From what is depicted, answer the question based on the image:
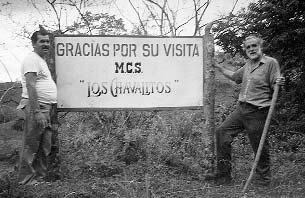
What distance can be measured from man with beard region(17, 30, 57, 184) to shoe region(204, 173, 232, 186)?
216 cm

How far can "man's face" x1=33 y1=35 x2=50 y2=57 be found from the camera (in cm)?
606

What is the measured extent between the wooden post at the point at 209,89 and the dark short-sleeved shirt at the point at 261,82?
19.6 inches

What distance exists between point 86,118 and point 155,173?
13.0 feet

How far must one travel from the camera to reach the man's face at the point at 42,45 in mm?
6062

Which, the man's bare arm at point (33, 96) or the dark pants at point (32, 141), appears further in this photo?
the dark pants at point (32, 141)

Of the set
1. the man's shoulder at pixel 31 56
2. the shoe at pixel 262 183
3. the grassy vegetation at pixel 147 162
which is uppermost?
the man's shoulder at pixel 31 56

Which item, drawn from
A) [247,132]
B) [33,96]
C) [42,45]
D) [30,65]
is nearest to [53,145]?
[33,96]

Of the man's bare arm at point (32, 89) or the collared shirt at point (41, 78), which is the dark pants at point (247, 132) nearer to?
the collared shirt at point (41, 78)

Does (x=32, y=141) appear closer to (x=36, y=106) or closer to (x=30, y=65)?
(x=36, y=106)

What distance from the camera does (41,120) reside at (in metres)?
5.87

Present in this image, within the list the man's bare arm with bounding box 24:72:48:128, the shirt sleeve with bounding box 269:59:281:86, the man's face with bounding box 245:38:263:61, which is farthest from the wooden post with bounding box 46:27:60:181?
the shirt sleeve with bounding box 269:59:281:86

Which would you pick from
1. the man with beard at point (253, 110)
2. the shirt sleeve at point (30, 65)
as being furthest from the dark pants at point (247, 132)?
the shirt sleeve at point (30, 65)

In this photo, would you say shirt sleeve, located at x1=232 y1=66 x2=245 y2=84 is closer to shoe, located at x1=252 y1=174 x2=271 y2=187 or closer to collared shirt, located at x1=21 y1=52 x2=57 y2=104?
shoe, located at x1=252 y1=174 x2=271 y2=187

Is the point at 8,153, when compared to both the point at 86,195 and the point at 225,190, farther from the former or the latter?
the point at 225,190
